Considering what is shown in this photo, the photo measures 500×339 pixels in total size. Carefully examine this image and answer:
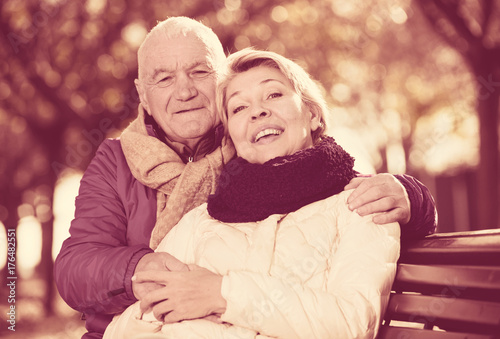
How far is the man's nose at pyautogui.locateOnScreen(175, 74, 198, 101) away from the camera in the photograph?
153 inches

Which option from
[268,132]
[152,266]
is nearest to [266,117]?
[268,132]

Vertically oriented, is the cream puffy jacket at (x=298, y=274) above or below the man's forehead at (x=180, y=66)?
below

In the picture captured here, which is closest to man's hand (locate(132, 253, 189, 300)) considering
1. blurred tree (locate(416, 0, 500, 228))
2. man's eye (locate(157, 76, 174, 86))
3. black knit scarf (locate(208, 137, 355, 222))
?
black knit scarf (locate(208, 137, 355, 222))

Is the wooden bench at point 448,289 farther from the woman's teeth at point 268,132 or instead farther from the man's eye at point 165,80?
the man's eye at point 165,80

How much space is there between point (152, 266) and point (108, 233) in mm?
602

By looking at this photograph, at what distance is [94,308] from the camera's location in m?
3.50

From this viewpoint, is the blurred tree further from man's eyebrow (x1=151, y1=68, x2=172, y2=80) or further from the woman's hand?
the woman's hand

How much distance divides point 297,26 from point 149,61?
25.4ft

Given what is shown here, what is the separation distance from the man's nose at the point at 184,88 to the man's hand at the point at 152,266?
1094 millimetres

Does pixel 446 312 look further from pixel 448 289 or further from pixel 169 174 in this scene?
pixel 169 174

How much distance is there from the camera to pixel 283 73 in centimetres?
328

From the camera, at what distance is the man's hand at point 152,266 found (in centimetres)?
306

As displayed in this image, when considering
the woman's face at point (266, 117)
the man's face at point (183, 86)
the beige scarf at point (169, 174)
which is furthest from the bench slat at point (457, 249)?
the man's face at point (183, 86)

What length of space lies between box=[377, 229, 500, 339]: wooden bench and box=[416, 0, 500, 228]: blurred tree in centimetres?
615
